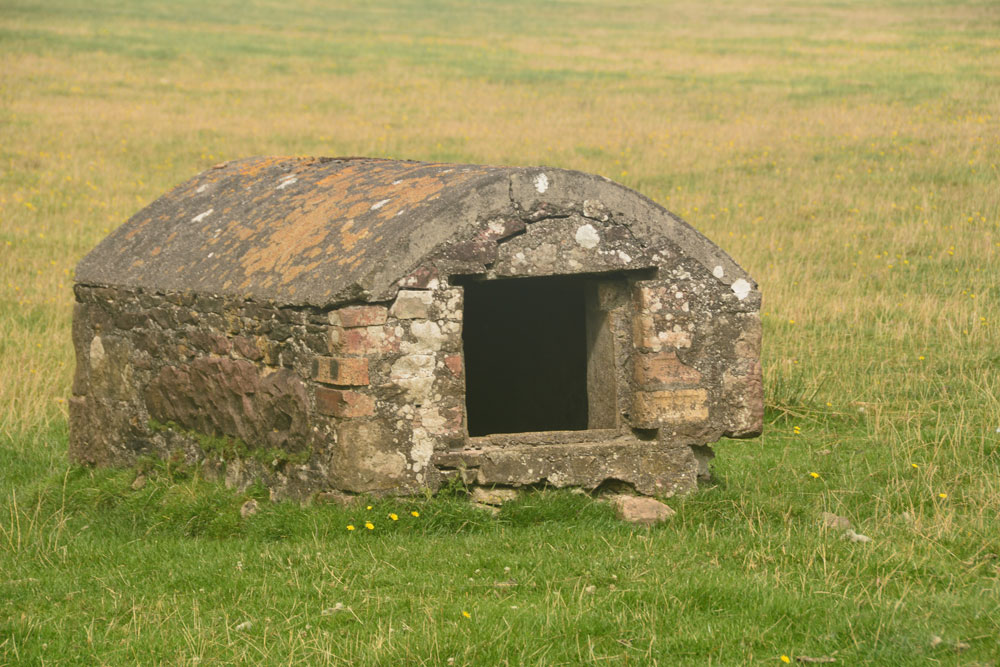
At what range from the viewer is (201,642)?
15.4 feet

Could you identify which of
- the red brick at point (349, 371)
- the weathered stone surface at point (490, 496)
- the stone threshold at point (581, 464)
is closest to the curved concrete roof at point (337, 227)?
the red brick at point (349, 371)

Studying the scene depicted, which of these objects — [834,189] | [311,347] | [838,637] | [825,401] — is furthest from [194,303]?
[834,189]

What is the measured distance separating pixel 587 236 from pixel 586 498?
1.43 meters

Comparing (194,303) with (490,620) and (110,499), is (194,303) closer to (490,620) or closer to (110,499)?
(110,499)

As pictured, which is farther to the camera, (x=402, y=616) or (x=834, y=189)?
(x=834, y=189)

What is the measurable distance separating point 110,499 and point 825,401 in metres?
A: 5.48

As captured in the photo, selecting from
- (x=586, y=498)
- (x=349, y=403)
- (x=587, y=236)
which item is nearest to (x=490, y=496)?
(x=586, y=498)

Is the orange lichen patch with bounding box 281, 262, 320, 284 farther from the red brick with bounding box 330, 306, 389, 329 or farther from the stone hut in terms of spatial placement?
the red brick with bounding box 330, 306, 389, 329

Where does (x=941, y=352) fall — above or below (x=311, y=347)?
below

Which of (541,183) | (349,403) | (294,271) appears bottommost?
(349,403)

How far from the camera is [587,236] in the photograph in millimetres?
6617

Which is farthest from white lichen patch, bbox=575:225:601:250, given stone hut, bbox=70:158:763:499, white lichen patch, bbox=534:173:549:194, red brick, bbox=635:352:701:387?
red brick, bbox=635:352:701:387

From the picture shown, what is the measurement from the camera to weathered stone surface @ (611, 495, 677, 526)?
6379mm

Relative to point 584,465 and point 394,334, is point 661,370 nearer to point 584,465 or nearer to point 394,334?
point 584,465
